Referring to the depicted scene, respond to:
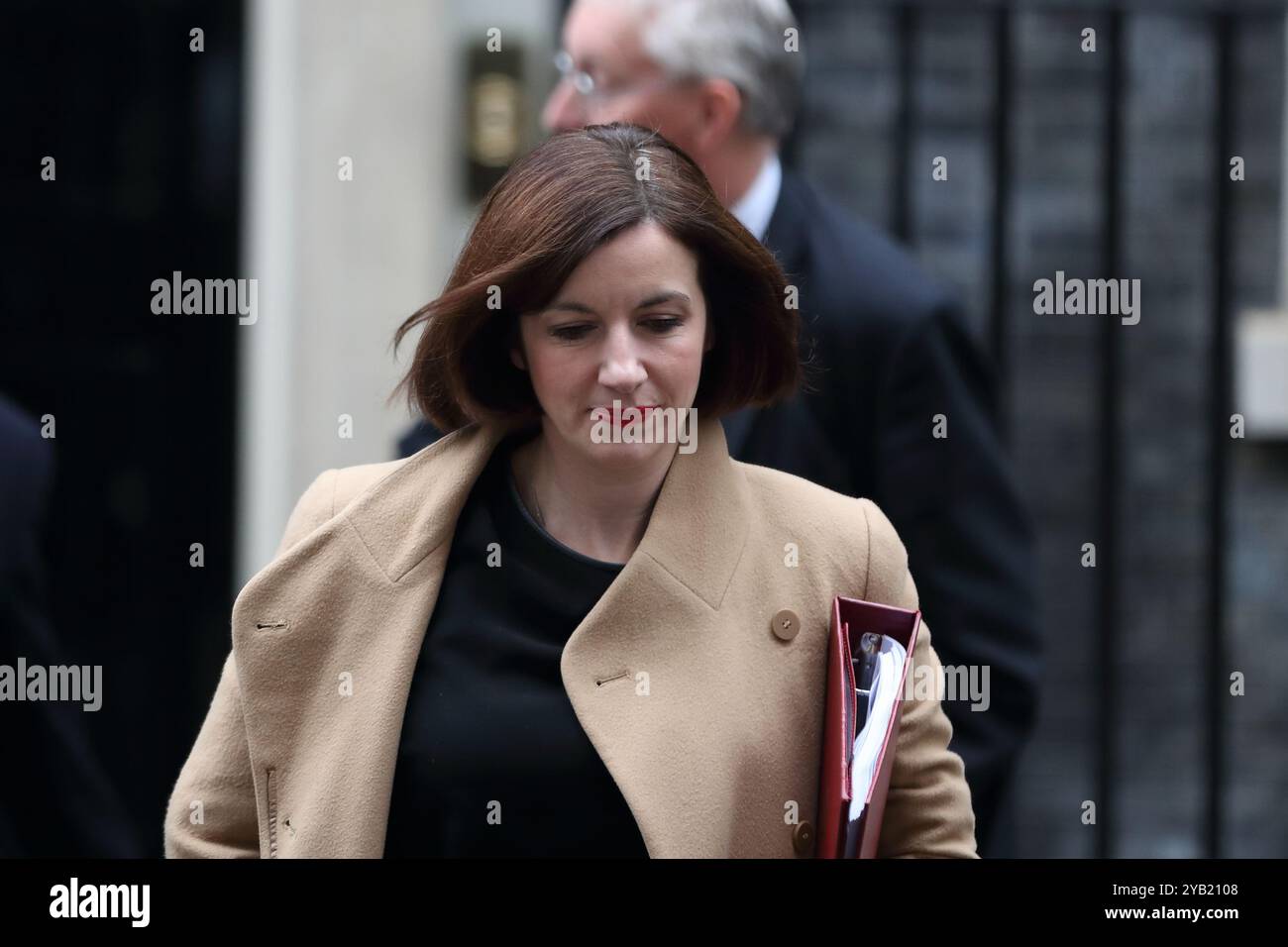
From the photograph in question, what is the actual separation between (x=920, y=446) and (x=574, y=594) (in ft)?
3.27

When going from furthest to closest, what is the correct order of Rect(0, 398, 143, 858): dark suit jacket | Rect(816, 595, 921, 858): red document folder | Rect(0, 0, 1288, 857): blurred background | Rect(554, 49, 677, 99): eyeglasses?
1. Rect(0, 0, 1288, 857): blurred background
2. Rect(0, 398, 143, 858): dark suit jacket
3. Rect(554, 49, 677, 99): eyeglasses
4. Rect(816, 595, 921, 858): red document folder

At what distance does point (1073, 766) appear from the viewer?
5.40m

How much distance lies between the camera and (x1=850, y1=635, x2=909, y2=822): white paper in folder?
2.18 meters

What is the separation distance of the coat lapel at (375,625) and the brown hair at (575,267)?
0.08 metres

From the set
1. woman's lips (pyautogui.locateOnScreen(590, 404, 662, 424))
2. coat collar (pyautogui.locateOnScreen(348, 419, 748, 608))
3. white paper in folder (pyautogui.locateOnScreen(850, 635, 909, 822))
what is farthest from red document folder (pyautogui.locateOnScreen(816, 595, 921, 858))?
woman's lips (pyautogui.locateOnScreen(590, 404, 662, 424))

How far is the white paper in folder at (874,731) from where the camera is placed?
218 centimetres

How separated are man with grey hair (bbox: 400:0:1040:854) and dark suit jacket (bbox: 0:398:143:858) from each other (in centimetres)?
99

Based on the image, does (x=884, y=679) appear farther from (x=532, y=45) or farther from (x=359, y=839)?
(x=532, y=45)

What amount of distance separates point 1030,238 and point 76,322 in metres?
2.66

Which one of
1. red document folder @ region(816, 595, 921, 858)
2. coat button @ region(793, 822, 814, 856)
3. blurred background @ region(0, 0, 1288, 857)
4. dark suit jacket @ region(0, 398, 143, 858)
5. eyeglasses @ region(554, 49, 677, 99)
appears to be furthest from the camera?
blurred background @ region(0, 0, 1288, 857)

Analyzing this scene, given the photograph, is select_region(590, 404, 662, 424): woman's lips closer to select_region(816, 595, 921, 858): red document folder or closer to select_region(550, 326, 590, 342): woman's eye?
select_region(550, 326, 590, 342): woman's eye

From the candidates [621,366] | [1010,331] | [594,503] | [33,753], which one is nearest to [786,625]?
[594,503]

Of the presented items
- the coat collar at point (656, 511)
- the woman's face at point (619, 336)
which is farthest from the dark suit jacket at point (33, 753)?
the woman's face at point (619, 336)
